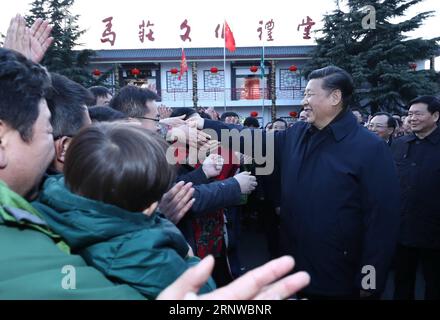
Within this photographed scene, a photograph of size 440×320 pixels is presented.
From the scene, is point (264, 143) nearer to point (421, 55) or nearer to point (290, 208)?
point (290, 208)

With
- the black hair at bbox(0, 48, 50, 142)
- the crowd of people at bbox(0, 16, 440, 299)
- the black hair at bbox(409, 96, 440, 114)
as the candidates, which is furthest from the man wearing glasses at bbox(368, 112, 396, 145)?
the black hair at bbox(0, 48, 50, 142)

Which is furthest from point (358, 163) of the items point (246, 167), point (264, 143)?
point (246, 167)

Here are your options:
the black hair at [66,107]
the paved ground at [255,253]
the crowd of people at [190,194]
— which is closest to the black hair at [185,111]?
the crowd of people at [190,194]

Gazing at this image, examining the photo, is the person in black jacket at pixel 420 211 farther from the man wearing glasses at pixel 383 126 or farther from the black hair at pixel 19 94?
the black hair at pixel 19 94

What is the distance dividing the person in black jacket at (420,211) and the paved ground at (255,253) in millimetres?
431

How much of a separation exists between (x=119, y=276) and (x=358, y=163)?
1.61 metres

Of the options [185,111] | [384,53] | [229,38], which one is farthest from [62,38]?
[185,111]

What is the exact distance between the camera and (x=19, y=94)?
95cm

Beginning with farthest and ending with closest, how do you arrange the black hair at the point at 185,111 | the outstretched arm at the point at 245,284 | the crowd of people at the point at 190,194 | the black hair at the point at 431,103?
the black hair at the point at 431,103 < the black hair at the point at 185,111 < the crowd of people at the point at 190,194 < the outstretched arm at the point at 245,284

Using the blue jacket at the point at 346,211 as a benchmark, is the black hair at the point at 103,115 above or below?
above

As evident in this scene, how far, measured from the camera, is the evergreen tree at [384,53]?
14227 mm

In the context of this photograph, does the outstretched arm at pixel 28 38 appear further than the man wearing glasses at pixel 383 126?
No

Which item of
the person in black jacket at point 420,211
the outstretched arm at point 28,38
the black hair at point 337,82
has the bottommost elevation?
the person in black jacket at point 420,211

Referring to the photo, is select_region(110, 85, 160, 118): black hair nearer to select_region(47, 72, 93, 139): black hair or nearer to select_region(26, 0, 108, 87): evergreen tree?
select_region(47, 72, 93, 139): black hair
